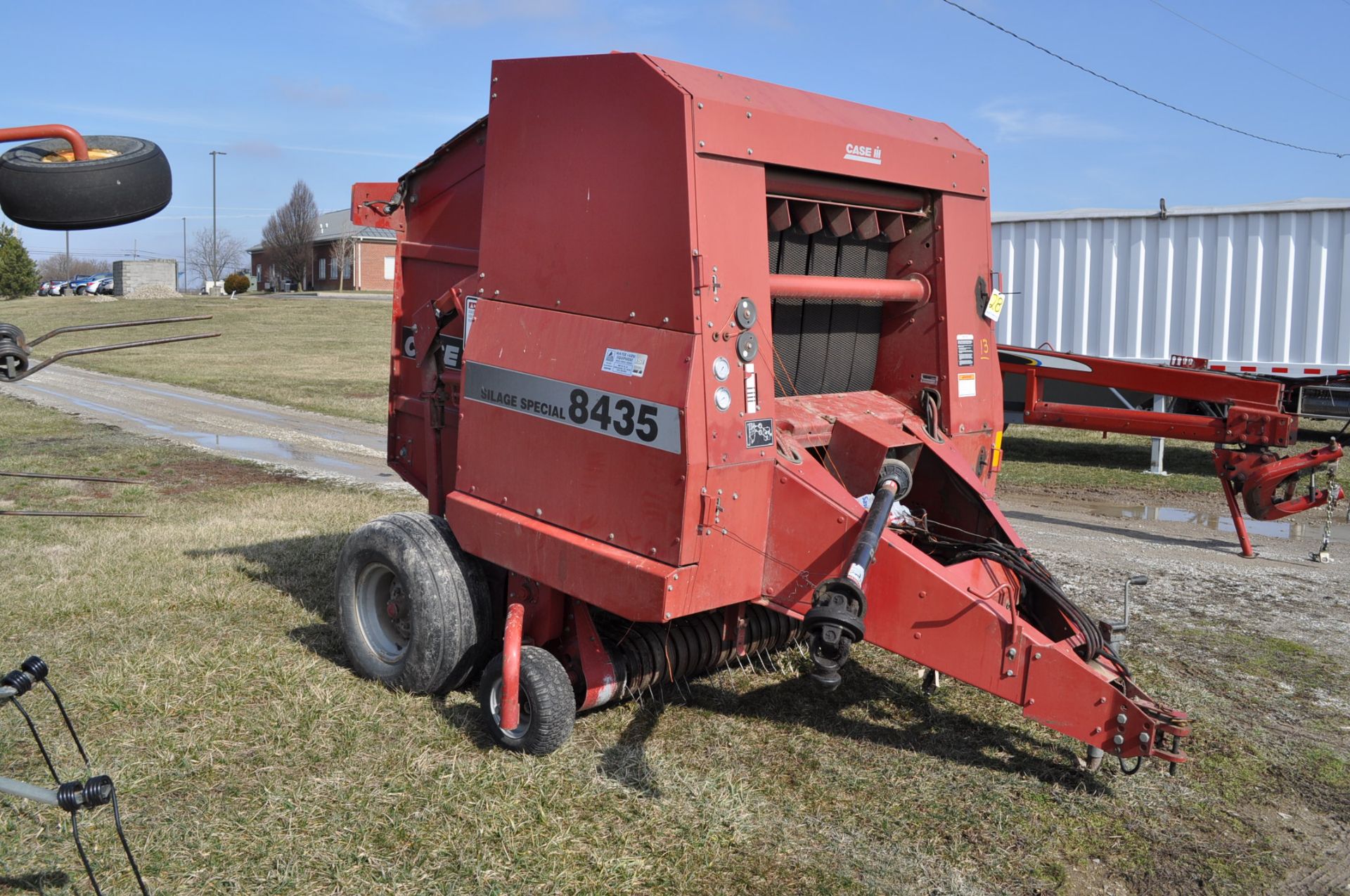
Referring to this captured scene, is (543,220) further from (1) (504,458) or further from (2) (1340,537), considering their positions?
(2) (1340,537)

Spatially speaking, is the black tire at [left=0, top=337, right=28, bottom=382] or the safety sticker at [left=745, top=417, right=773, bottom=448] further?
the safety sticker at [left=745, top=417, right=773, bottom=448]

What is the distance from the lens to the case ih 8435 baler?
3838 mm

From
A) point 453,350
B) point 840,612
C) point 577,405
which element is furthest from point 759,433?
point 453,350

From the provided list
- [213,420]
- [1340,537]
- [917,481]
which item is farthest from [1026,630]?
[213,420]

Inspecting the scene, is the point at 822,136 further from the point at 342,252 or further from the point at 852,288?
the point at 342,252

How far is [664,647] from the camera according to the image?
4.68 meters

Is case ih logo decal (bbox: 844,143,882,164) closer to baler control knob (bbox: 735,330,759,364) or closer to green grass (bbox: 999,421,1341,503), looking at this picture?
baler control knob (bbox: 735,330,759,364)

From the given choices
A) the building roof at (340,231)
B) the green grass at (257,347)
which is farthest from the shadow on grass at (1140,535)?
the building roof at (340,231)

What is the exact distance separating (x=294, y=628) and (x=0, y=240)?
140 feet

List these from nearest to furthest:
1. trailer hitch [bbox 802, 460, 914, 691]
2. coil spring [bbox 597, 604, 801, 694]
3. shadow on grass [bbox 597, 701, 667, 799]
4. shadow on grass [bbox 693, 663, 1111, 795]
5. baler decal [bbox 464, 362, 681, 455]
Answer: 1. trailer hitch [bbox 802, 460, 914, 691]
2. baler decal [bbox 464, 362, 681, 455]
3. shadow on grass [bbox 597, 701, 667, 799]
4. shadow on grass [bbox 693, 663, 1111, 795]
5. coil spring [bbox 597, 604, 801, 694]

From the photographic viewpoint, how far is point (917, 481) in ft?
16.4

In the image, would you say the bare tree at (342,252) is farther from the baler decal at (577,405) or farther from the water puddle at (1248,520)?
the baler decal at (577,405)

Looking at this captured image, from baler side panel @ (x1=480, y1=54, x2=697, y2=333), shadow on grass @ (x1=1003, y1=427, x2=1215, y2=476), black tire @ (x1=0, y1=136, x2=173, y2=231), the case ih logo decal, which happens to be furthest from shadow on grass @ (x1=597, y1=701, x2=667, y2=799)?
shadow on grass @ (x1=1003, y1=427, x2=1215, y2=476)

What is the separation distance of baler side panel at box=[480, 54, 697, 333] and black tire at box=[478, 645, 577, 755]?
1375mm
